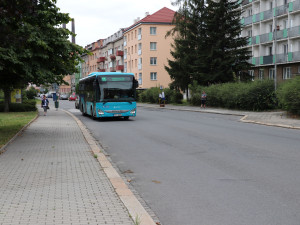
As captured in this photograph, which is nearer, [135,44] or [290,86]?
[290,86]

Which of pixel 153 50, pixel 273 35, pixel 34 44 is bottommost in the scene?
pixel 34 44

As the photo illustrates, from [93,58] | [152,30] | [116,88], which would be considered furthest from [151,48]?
[116,88]

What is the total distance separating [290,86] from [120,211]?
20011 millimetres

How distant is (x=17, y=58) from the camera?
460 inches

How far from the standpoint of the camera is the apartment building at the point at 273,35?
44.2 metres

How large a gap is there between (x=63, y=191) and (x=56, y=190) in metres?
0.13

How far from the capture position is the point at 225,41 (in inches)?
1508

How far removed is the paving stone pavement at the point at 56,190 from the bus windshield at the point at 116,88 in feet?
40.2

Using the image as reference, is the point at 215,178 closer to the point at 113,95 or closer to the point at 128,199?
the point at 128,199

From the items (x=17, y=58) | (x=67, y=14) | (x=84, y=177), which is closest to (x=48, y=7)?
(x=67, y=14)

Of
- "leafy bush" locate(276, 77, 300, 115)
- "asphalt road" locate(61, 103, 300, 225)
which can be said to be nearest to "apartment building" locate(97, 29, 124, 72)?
"leafy bush" locate(276, 77, 300, 115)

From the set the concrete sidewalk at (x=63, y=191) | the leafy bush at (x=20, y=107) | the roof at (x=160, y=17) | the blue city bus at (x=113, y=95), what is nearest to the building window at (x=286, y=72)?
the blue city bus at (x=113, y=95)

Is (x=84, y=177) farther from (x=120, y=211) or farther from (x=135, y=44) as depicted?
(x=135, y=44)

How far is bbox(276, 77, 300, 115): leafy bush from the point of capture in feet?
71.9
